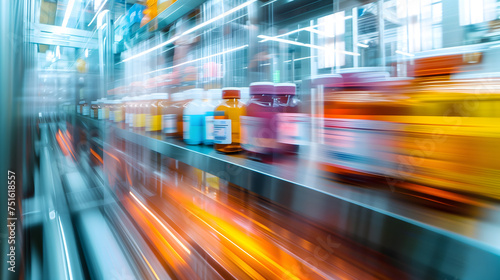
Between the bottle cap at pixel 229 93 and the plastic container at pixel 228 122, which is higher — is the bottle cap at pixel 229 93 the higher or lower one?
the higher one

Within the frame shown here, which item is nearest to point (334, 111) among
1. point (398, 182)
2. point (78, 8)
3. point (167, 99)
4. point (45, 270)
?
point (398, 182)

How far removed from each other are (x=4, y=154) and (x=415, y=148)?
105cm

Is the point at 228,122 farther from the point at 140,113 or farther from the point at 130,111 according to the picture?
the point at 130,111

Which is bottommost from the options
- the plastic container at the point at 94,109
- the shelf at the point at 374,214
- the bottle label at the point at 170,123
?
the shelf at the point at 374,214

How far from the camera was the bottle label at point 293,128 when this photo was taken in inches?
20.6

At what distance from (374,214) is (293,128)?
0.28m

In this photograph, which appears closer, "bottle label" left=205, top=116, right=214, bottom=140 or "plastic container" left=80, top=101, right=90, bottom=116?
"bottle label" left=205, top=116, right=214, bottom=140

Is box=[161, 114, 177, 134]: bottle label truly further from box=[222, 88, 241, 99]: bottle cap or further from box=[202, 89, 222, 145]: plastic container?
box=[222, 88, 241, 99]: bottle cap

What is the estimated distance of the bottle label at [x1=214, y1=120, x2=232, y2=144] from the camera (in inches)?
26.4

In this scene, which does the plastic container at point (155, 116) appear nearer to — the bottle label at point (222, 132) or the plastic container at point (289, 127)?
the bottle label at point (222, 132)

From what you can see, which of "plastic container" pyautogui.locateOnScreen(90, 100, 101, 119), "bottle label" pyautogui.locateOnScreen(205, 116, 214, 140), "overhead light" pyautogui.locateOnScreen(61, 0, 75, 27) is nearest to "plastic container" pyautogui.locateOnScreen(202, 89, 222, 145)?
"bottle label" pyautogui.locateOnScreen(205, 116, 214, 140)

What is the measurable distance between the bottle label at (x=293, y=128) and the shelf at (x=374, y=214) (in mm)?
50

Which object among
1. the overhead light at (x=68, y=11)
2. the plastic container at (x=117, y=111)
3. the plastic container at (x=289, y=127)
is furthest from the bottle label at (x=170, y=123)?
the overhead light at (x=68, y=11)

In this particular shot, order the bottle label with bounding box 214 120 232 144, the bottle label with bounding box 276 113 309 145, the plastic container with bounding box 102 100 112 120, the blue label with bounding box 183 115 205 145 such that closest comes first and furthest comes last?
the bottle label with bounding box 276 113 309 145 < the bottle label with bounding box 214 120 232 144 < the blue label with bounding box 183 115 205 145 < the plastic container with bounding box 102 100 112 120
